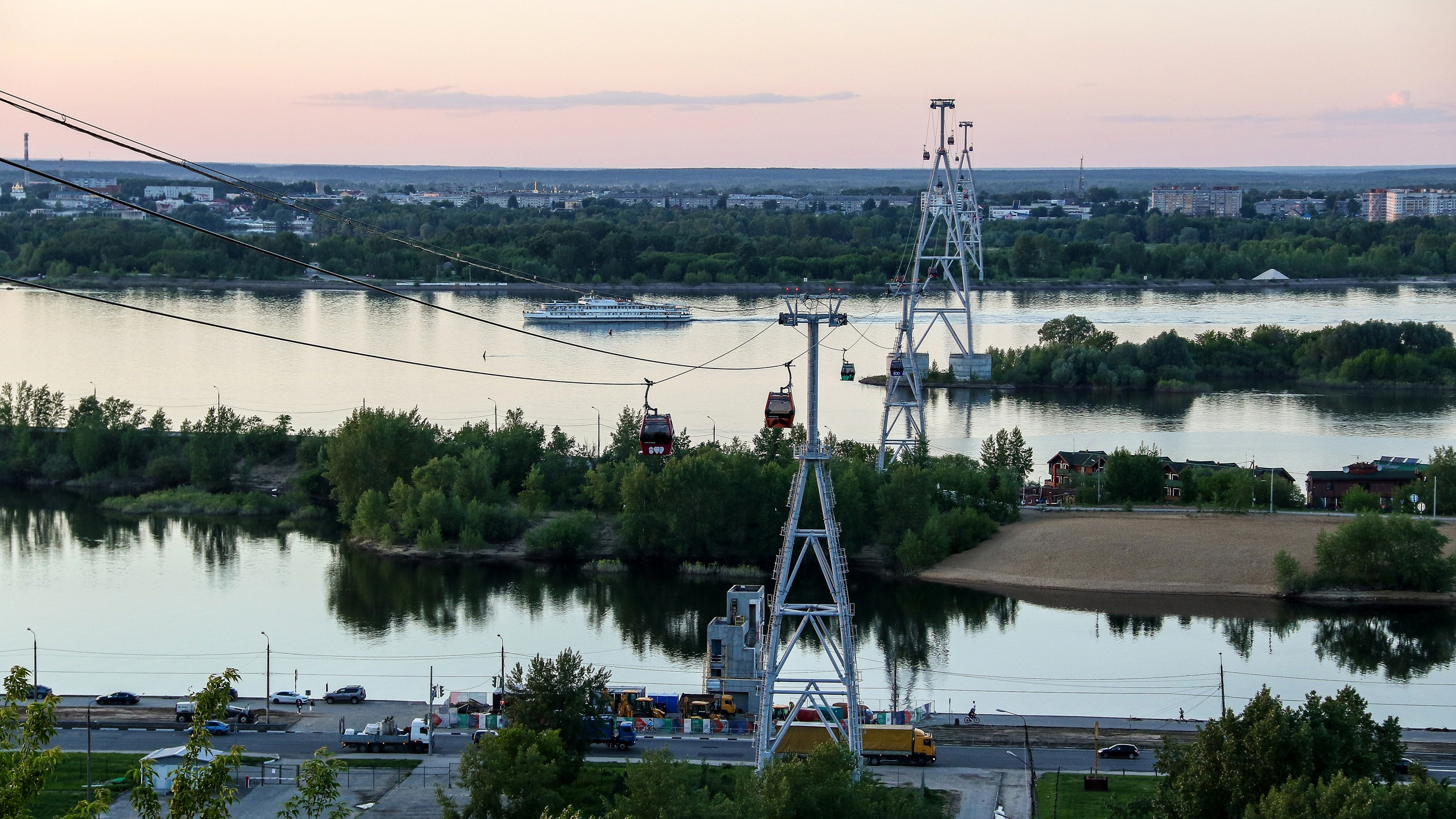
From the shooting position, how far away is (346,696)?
9055 mm

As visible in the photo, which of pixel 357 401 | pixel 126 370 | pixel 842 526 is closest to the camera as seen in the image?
pixel 842 526

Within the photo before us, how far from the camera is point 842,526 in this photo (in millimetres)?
13094

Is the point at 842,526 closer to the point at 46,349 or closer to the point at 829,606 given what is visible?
the point at 829,606

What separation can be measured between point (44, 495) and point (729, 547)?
6.58 m

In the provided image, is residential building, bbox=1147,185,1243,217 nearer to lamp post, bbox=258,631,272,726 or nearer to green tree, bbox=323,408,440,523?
green tree, bbox=323,408,440,523

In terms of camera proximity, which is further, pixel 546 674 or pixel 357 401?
pixel 357 401

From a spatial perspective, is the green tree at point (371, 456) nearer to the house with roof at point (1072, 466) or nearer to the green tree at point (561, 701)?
the house with roof at point (1072, 466)

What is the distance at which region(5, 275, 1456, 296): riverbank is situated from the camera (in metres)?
34.0

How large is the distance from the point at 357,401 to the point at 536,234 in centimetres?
1976

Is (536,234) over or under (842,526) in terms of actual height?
over

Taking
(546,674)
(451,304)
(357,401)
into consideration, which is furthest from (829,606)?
A: (451,304)

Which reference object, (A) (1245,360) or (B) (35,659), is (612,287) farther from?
(B) (35,659)

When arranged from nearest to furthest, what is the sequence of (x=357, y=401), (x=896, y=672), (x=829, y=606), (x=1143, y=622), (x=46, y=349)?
(x=829, y=606)
(x=896, y=672)
(x=1143, y=622)
(x=357, y=401)
(x=46, y=349)

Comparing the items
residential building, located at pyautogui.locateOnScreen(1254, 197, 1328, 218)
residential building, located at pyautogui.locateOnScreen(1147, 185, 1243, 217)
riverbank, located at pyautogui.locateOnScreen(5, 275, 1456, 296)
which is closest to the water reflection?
riverbank, located at pyautogui.locateOnScreen(5, 275, 1456, 296)
